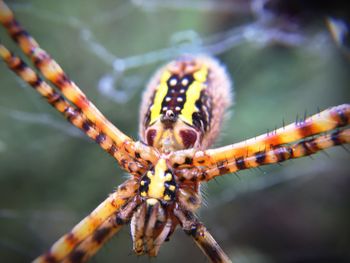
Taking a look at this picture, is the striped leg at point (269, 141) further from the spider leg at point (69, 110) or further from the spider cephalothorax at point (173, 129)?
the spider leg at point (69, 110)

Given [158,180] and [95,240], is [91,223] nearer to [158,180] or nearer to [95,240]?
[95,240]

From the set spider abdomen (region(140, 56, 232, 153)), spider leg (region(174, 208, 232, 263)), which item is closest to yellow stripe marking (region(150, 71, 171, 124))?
spider abdomen (region(140, 56, 232, 153))

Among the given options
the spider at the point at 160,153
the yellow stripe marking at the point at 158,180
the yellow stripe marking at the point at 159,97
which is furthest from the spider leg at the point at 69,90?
the yellow stripe marking at the point at 159,97

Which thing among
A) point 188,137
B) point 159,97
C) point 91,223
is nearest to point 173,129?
point 188,137

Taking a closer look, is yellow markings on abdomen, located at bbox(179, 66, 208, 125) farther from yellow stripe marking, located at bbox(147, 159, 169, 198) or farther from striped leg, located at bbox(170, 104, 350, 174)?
yellow stripe marking, located at bbox(147, 159, 169, 198)

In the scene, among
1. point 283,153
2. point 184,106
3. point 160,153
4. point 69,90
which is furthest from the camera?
point 184,106

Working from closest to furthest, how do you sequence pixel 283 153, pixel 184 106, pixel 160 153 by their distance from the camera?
pixel 283 153 → pixel 160 153 → pixel 184 106

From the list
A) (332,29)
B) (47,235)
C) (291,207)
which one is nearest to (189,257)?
(291,207)
